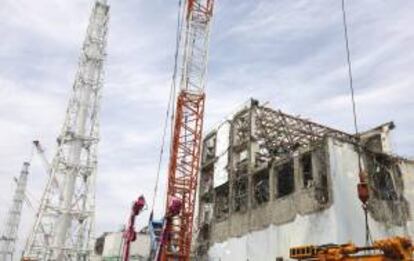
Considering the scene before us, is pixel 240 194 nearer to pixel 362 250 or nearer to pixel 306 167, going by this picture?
pixel 306 167

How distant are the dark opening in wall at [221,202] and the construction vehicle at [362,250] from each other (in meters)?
30.2

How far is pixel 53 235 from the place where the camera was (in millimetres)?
44500

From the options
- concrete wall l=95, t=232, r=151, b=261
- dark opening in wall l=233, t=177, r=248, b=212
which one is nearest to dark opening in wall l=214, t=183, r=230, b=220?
dark opening in wall l=233, t=177, r=248, b=212

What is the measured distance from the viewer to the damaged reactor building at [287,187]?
1309 inches

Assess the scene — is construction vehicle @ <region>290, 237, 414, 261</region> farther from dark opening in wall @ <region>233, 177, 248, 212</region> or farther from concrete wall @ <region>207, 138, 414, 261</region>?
dark opening in wall @ <region>233, 177, 248, 212</region>

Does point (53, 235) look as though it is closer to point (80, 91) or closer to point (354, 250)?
point (80, 91)

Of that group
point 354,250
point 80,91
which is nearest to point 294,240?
point 354,250

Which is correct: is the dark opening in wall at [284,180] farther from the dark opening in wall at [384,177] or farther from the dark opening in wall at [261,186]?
the dark opening in wall at [384,177]

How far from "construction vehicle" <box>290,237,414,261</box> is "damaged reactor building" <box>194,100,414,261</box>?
18.3m

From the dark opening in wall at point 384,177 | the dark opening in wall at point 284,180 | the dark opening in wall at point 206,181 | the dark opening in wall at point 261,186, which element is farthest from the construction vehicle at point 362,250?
the dark opening in wall at point 206,181

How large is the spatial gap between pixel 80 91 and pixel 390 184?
30731 millimetres

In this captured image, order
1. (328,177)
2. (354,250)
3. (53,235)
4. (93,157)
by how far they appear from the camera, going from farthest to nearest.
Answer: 1. (93,157)
2. (53,235)
3. (328,177)
4. (354,250)

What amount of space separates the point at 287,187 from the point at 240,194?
5240mm

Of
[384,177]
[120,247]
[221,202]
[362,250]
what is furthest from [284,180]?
[120,247]
